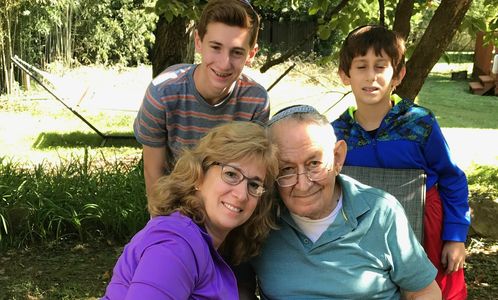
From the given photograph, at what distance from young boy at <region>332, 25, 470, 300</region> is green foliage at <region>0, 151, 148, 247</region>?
10.3ft

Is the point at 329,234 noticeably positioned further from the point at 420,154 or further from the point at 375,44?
Result: the point at 375,44

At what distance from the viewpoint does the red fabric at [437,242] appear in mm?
2439

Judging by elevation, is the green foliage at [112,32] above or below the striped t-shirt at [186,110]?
below

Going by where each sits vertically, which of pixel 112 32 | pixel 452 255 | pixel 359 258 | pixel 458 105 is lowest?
pixel 458 105

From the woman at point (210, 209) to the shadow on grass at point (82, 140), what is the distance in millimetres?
7621

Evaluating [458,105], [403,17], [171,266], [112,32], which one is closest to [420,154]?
[171,266]

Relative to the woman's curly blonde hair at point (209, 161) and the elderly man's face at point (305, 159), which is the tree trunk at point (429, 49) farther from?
the woman's curly blonde hair at point (209, 161)

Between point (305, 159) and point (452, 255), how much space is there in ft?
2.82

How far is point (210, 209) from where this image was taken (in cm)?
186

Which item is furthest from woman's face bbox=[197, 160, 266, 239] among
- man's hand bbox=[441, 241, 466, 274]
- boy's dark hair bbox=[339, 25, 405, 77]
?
man's hand bbox=[441, 241, 466, 274]

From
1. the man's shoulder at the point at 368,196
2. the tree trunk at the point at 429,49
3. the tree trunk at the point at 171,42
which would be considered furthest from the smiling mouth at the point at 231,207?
the tree trunk at the point at 171,42

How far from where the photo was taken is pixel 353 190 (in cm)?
207

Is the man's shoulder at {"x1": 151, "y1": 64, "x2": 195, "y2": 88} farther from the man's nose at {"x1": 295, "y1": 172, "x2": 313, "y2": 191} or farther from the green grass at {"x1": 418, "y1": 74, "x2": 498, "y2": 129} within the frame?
the green grass at {"x1": 418, "y1": 74, "x2": 498, "y2": 129}

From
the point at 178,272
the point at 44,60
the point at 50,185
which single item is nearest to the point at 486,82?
the point at 44,60
